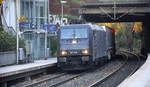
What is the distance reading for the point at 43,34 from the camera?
40.2 meters

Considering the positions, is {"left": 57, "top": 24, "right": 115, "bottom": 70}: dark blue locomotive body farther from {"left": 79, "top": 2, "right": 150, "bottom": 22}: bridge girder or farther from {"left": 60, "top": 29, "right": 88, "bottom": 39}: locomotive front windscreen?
{"left": 79, "top": 2, "right": 150, "bottom": 22}: bridge girder

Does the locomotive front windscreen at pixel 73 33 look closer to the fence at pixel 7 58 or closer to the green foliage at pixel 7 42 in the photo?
the fence at pixel 7 58

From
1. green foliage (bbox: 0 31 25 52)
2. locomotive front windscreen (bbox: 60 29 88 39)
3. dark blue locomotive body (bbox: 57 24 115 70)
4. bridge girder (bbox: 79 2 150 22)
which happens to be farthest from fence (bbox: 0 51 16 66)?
bridge girder (bbox: 79 2 150 22)

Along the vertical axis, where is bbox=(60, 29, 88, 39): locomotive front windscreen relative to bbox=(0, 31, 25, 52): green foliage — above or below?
above

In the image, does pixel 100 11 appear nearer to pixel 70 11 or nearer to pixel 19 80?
pixel 70 11

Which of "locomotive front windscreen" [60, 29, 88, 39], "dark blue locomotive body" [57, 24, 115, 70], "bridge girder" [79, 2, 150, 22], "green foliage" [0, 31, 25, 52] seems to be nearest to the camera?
"dark blue locomotive body" [57, 24, 115, 70]

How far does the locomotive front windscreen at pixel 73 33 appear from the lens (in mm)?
29719

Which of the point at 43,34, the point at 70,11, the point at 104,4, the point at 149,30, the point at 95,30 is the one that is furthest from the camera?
the point at 70,11

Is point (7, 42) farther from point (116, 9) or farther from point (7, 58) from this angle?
point (116, 9)

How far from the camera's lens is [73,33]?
29.8m

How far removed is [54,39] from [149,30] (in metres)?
19.1

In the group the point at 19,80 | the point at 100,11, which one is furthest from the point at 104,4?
the point at 19,80

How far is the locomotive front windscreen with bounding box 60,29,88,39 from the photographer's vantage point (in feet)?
97.5

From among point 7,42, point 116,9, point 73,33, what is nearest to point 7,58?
point 7,42
